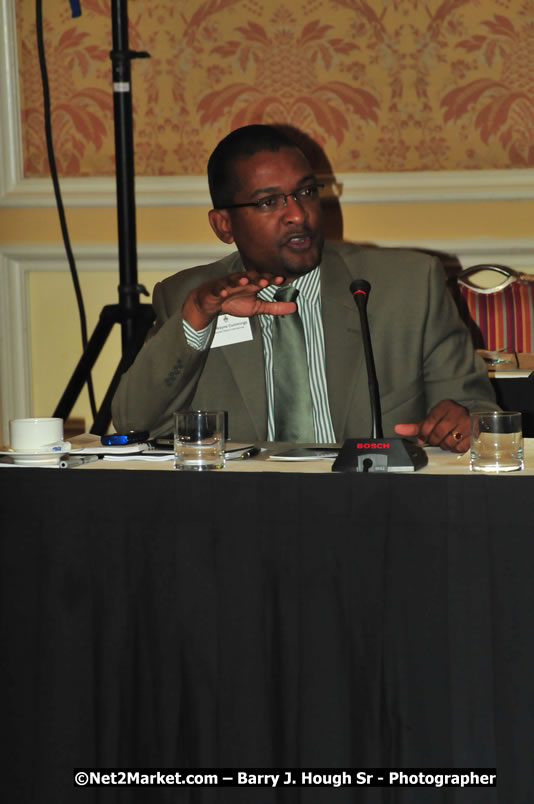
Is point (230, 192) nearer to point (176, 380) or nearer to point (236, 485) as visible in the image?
point (176, 380)

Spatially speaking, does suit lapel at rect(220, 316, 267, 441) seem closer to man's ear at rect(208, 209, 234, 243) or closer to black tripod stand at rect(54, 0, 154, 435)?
man's ear at rect(208, 209, 234, 243)

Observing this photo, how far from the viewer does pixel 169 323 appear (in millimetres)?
2152

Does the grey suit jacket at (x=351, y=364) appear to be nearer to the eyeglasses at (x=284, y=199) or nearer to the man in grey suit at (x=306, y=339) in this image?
the man in grey suit at (x=306, y=339)

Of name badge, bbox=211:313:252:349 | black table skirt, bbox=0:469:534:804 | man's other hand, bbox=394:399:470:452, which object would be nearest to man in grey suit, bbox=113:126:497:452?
name badge, bbox=211:313:252:349

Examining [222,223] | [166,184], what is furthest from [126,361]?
[166,184]

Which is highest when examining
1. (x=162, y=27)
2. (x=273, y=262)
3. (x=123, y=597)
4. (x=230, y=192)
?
(x=162, y=27)

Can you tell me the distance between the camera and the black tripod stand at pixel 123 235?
311 centimetres

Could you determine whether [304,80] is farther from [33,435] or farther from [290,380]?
[33,435]

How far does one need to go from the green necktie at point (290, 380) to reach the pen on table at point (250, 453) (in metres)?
0.40

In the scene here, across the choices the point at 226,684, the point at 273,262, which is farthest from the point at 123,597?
the point at 273,262

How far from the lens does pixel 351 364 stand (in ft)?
7.32

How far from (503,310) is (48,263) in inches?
67.5

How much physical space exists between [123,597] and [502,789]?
1.81 ft

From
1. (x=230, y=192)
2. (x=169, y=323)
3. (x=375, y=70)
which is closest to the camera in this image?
(x=169, y=323)
